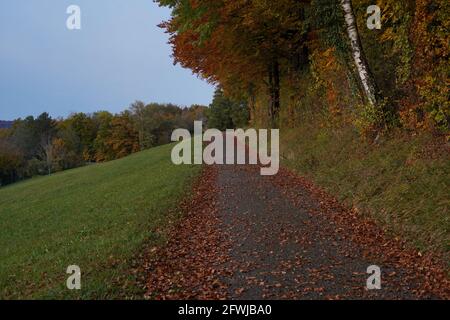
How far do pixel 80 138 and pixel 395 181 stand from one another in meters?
104

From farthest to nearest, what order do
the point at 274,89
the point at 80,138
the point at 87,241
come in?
1. the point at 80,138
2. the point at 274,89
3. the point at 87,241

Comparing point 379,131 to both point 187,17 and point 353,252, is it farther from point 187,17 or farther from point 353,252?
point 187,17

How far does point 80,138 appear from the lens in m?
106

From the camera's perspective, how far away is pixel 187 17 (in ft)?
54.0

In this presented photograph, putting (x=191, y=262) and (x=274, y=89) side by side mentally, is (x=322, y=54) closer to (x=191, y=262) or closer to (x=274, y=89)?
(x=274, y=89)

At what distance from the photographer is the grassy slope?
751 cm

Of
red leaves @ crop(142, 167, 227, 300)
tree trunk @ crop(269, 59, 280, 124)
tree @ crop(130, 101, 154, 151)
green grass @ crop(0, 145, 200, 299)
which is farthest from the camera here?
tree @ crop(130, 101, 154, 151)

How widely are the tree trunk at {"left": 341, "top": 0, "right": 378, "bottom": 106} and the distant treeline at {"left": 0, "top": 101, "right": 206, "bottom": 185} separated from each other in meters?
76.4

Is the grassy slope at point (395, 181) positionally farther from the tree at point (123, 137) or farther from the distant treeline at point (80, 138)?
the tree at point (123, 137)

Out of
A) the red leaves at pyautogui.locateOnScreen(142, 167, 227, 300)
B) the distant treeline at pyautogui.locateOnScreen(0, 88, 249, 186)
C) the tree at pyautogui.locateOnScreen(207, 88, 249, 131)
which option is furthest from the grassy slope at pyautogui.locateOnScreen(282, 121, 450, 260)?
the tree at pyautogui.locateOnScreen(207, 88, 249, 131)

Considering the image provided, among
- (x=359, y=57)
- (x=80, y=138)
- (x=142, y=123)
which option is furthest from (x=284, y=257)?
(x=80, y=138)

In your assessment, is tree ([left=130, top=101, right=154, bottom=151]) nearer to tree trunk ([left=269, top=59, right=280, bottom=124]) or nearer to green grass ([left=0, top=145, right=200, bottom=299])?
tree trunk ([left=269, top=59, right=280, bottom=124])

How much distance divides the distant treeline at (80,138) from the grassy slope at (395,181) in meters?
75.8

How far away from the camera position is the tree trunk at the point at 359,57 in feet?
42.2
